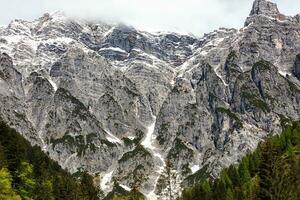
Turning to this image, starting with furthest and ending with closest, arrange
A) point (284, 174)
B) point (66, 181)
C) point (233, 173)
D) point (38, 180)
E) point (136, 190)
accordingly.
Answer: point (233, 173)
point (66, 181)
point (38, 180)
point (136, 190)
point (284, 174)

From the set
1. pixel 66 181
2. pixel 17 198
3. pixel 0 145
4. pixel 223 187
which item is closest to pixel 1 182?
pixel 17 198

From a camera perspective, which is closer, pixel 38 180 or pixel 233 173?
pixel 38 180

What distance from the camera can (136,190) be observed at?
71250mm

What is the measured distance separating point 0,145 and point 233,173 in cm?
9194

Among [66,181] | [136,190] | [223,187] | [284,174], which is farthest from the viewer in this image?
[223,187]

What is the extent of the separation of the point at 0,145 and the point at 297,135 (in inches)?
3992

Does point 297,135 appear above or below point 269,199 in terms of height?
below

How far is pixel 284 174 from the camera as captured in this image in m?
39.8

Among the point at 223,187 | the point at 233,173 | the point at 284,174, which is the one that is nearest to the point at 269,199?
the point at 284,174

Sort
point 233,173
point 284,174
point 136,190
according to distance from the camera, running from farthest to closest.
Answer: point 233,173 → point 136,190 → point 284,174

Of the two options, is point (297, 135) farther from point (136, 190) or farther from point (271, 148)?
point (271, 148)

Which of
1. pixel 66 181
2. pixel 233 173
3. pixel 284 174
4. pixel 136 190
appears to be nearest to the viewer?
pixel 284 174

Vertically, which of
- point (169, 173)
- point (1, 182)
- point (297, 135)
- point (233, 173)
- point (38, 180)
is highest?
point (169, 173)

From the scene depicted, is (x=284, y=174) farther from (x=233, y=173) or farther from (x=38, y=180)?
(x=233, y=173)
